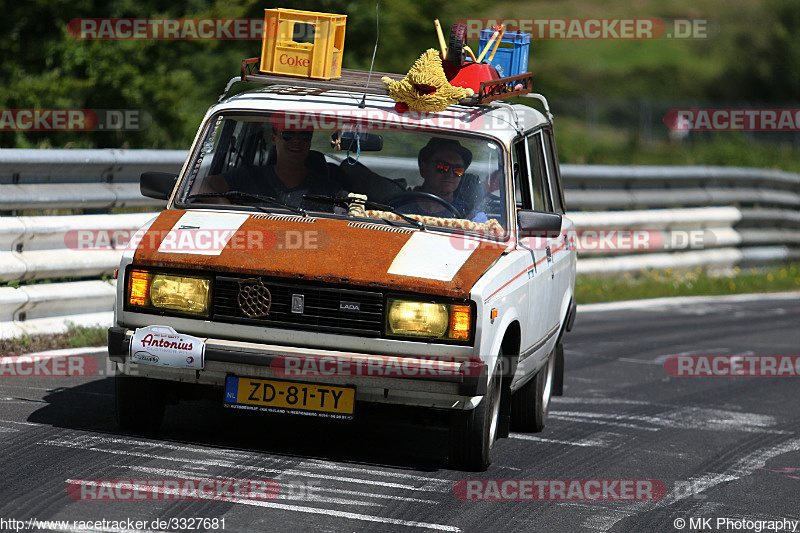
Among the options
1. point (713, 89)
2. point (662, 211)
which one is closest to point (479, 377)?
point (662, 211)

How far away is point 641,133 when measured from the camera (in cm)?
4741

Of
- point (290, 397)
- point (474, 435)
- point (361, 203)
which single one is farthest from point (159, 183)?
point (474, 435)

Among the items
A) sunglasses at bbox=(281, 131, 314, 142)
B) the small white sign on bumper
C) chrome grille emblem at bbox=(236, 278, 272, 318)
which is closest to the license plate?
the small white sign on bumper

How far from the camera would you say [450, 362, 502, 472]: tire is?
256 inches

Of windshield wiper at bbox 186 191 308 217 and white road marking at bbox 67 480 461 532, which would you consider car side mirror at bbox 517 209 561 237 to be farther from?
white road marking at bbox 67 480 461 532

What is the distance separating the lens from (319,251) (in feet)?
21.0

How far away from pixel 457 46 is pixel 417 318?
2170 mm

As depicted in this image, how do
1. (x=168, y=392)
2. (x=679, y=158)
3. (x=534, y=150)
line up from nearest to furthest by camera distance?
(x=168, y=392) < (x=534, y=150) < (x=679, y=158)

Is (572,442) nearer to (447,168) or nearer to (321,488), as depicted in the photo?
(447,168)

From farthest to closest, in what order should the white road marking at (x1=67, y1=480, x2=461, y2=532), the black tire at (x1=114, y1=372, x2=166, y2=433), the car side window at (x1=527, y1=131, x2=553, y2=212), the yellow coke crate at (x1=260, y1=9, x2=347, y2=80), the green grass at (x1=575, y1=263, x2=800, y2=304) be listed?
the green grass at (x1=575, y1=263, x2=800, y2=304) → the car side window at (x1=527, y1=131, x2=553, y2=212) → the yellow coke crate at (x1=260, y1=9, x2=347, y2=80) → the black tire at (x1=114, y1=372, x2=166, y2=433) → the white road marking at (x1=67, y1=480, x2=461, y2=532)

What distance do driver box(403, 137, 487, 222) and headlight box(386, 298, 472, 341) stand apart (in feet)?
3.36

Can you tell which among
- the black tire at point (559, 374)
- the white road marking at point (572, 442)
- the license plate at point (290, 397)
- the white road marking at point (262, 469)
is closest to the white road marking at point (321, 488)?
the white road marking at point (262, 469)

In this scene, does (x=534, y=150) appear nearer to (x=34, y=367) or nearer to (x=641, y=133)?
(x=34, y=367)

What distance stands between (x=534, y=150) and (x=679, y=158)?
29.0 meters
